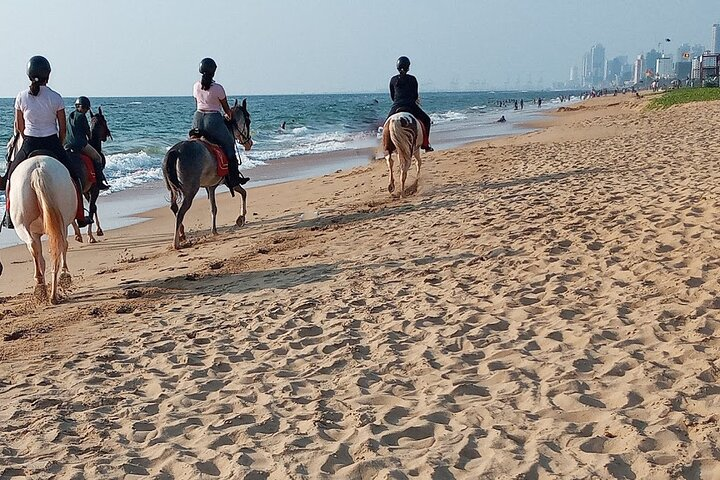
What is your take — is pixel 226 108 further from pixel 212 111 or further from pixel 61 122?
pixel 61 122

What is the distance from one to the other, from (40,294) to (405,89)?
819cm

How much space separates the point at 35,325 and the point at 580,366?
498 centimetres

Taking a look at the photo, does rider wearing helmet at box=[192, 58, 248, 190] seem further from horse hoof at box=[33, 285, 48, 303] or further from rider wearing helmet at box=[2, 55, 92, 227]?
horse hoof at box=[33, 285, 48, 303]

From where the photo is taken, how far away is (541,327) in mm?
6023

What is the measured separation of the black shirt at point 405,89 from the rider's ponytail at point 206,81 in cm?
407

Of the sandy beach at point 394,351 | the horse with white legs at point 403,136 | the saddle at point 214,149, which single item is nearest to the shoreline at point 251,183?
the saddle at point 214,149

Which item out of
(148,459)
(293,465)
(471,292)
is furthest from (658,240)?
(148,459)

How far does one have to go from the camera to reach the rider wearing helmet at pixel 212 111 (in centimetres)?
1127

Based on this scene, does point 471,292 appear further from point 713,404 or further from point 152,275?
point 152,275

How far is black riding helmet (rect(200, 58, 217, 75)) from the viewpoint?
11086 millimetres

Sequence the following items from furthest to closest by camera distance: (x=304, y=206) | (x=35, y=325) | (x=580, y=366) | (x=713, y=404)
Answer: (x=304, y=206) → (x=35, y=325) → (x=580, y=366) → (x=713, y=404)

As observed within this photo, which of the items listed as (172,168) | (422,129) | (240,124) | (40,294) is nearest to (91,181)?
(172,168)

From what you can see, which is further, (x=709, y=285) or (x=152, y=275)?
(x=152, y=275)

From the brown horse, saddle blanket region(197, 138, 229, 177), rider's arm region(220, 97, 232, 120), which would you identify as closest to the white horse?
the brown horse
